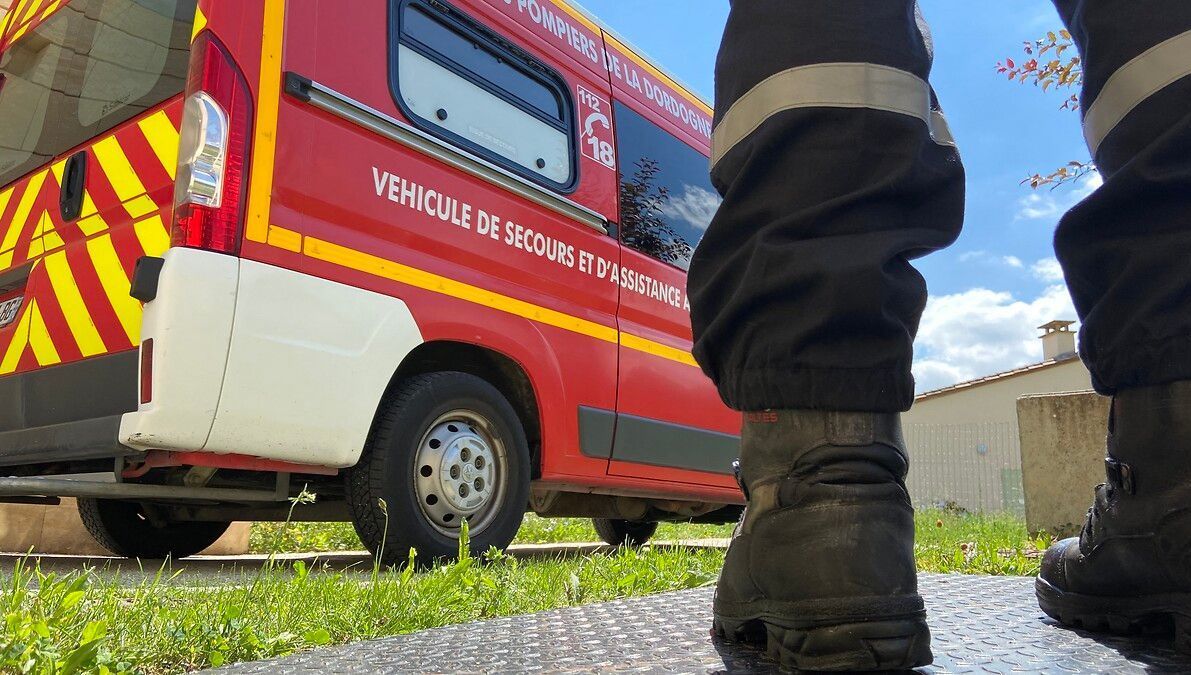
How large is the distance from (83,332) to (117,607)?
66.6 inches

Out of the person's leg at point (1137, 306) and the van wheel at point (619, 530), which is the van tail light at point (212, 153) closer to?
the person's leg at point (1137, 306)

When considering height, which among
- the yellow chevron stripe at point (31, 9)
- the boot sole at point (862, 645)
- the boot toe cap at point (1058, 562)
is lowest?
the boot sole at point (862, 645)

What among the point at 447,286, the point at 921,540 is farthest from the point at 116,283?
the point at 921,540

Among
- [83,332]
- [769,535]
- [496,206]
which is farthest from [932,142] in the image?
[83,332]

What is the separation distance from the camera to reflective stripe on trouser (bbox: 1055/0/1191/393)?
1.06 meters

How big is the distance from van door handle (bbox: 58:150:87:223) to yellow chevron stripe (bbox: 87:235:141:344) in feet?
0.59

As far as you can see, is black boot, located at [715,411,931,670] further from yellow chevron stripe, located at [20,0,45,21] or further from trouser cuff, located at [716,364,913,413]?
yellow chevron stripe, located at [20,0,45,21]

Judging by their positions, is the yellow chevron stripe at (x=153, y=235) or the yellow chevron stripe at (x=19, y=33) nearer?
the yellow chevron stripe at (x=153, y=235)

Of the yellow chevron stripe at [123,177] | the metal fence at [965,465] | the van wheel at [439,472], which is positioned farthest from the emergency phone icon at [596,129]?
the metal fence at [965,465]

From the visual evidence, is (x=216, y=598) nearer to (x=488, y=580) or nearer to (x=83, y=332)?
(x=488, y=580)

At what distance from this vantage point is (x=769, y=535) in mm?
1013

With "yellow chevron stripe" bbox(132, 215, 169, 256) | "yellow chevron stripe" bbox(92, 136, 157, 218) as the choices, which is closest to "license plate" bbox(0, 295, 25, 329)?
"yellow chevron stripe" bbox(92, 136, 157, 218)

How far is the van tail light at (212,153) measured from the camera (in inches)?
94.1

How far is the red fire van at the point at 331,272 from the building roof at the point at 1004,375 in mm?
19574
